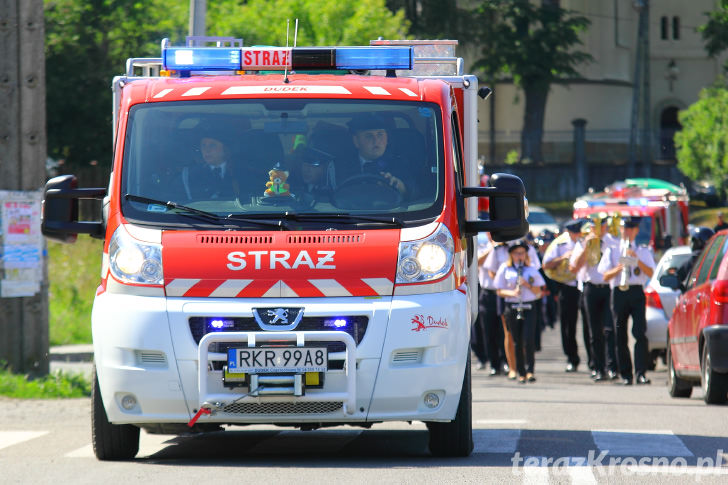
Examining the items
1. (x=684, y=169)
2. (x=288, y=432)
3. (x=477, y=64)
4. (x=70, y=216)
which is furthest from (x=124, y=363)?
(x=477, y=64)

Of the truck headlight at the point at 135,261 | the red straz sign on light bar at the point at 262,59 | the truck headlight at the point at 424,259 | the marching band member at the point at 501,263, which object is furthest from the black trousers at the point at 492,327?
the truck headlight at the point at 135,261

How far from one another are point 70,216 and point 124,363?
3.37 ft

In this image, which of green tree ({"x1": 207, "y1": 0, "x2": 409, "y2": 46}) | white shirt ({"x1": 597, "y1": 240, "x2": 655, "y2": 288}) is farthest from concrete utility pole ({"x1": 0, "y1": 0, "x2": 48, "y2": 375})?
green tree ({"x1": 207, "y1": 0, "x2": 409, "y2": 46})

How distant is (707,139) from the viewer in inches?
2170

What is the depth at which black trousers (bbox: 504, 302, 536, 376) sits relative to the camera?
699 inches

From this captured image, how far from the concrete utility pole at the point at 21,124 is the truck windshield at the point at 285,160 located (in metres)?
5.94

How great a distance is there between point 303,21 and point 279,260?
27378mm

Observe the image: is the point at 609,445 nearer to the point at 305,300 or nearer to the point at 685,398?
the point at 305,300

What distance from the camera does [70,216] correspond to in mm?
9266

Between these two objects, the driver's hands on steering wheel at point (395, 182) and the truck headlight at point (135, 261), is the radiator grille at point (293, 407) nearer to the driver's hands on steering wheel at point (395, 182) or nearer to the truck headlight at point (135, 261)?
the truck headlight at point (135, 261)

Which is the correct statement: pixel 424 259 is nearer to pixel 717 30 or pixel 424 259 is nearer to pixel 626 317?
pixel 626 317

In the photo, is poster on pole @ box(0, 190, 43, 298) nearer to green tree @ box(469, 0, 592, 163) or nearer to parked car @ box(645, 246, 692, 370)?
parked car @ box(645, 246, 692, 370)

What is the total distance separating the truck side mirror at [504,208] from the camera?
9.19 meters

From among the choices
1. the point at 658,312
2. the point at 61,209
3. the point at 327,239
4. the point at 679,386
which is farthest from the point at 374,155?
the point at 658,312
